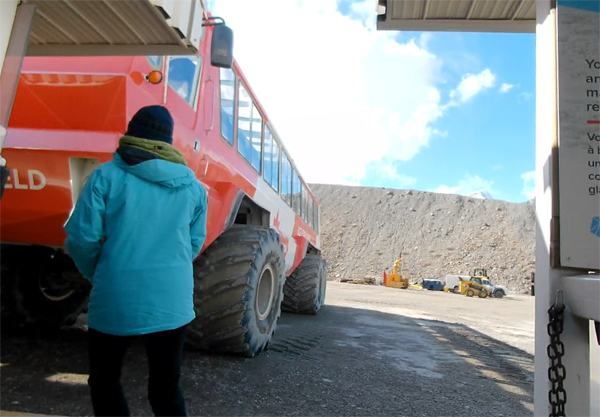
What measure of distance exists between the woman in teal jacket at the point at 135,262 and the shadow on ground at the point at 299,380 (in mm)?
961

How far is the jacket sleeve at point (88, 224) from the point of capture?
1.87 metres

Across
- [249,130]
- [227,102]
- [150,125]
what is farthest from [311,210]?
[150,125]

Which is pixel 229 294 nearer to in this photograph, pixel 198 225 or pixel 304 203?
pixel 198 225

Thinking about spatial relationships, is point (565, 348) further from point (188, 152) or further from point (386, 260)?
point (386, 260)

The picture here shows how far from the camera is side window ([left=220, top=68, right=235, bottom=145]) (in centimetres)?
411

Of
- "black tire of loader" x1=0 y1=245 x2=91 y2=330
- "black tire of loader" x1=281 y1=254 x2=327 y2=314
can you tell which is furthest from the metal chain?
"black tire of loader" x1=281 y1=254 x2=327 y2=314

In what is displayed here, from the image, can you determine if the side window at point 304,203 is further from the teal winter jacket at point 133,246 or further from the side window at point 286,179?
the teal winter jacket at point 133,246

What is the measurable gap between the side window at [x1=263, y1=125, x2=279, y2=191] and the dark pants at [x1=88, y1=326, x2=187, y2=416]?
4.07 metres

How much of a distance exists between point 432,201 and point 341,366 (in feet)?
155

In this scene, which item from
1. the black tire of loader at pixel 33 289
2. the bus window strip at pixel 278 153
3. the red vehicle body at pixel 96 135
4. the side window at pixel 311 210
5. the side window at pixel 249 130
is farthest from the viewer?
the side window at pixel 311 210

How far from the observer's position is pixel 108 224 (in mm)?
1919

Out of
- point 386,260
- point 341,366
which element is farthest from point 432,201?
point 341,366

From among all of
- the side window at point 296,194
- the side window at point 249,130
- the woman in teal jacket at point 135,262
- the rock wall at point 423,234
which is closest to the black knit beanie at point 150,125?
the woman in teal jacket at point 135,262

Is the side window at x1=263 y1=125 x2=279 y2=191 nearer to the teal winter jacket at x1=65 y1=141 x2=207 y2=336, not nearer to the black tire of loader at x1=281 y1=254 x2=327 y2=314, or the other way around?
the black tire of loader at x1=281 y1=254 x2=327 y2=314
